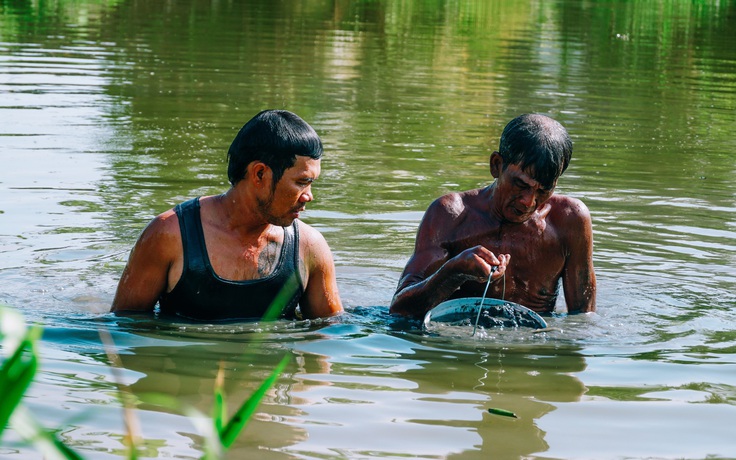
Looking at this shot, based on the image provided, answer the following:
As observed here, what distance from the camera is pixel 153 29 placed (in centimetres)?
2088

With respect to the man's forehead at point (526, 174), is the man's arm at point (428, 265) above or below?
below

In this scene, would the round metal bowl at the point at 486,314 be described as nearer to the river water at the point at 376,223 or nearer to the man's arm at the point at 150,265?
the river water at the point at 376,223

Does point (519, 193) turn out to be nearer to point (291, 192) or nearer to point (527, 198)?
point (527, 198)

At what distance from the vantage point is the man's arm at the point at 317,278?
528 cm

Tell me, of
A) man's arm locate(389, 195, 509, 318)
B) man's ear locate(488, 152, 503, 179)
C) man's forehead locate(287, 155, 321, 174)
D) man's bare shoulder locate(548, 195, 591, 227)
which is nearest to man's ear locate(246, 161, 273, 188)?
man's forehead locate(287, 155, 321, 174)

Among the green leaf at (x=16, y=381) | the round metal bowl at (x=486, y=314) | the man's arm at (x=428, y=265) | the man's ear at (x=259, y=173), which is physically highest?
the green leaf at (x=16, y=381)

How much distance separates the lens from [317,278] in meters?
5.36

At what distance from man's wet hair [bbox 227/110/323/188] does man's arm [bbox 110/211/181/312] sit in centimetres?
40

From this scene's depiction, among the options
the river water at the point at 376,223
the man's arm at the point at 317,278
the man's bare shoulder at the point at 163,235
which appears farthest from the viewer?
the man's arm at the point at 317,278

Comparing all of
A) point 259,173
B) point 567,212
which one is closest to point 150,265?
point 259,173

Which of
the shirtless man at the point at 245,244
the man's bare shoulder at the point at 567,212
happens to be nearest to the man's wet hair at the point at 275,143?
the shirtless man at the point at 245,244

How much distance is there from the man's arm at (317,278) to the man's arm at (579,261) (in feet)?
3.94

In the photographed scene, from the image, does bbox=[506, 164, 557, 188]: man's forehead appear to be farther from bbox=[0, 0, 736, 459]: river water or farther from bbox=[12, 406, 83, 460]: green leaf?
bbox=[12, 406, 83, 460]: green leaf

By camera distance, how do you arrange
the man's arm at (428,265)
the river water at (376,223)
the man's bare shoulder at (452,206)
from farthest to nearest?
1. the man's bare shoulder at (452,206)
2. the man's arm at (428,265)
3. the river water at (376,223)
